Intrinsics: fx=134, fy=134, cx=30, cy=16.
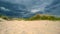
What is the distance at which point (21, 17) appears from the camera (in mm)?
1959

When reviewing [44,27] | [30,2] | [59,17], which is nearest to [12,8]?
[30,2]

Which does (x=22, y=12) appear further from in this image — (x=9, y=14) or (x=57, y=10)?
(x=57, y=10)

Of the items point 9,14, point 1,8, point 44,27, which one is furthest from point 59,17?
point 1,8

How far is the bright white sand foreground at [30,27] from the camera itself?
1.92 metres

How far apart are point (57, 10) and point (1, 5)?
2.69ft

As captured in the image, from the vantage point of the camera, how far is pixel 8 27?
1944mm

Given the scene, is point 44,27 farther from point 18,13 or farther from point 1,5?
point 1,5

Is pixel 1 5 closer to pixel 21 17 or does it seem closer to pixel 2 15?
pixel 2 15

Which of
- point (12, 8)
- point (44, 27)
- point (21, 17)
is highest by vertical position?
point (12, 8)

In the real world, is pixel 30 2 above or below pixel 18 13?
above

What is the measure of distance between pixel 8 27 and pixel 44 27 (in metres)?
→ 0.52

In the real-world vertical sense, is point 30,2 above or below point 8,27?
above

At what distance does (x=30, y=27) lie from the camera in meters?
1.94

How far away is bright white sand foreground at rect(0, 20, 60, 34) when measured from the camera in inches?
75.4
